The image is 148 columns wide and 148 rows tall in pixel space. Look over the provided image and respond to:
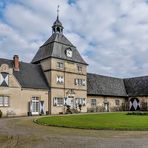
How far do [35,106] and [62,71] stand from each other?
6.73 m

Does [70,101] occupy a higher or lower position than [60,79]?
lower

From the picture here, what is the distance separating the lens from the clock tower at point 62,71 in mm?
37250

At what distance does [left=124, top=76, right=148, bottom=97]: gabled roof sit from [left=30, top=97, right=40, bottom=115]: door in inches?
855

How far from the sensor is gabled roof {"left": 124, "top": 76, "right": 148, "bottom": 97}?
4962 cm

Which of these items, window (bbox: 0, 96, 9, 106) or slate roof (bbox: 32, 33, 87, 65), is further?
slate roof (bbox: 32, 33, 87, 65)

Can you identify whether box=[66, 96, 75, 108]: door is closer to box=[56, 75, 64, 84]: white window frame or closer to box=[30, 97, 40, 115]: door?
box=[56, 75, 64, 84]: white window frame

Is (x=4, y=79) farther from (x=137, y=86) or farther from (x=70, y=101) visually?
(x=137, y=86)

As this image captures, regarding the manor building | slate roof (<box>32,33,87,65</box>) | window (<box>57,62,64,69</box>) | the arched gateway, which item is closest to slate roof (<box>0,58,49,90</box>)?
the manor building

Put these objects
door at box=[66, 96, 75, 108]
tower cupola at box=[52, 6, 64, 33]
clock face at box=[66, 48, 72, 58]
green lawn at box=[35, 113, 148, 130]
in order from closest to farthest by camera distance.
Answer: green lawn at box=[35, 113, 148, 130] < door at box=[66, 96, 75, 108] < clock face at box=[66, 48, 72, 58] < tower cupola at box=[52, 6, 64, 33]

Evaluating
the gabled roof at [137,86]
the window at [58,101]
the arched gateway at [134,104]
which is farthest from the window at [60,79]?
the arched gateway at [134,104]

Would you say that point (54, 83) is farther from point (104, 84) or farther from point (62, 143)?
point (62, 143)

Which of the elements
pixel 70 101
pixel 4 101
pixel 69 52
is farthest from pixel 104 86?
pixel 4 101

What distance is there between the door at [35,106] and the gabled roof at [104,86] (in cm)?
Answer: 1070

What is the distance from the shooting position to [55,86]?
37.2 metres
